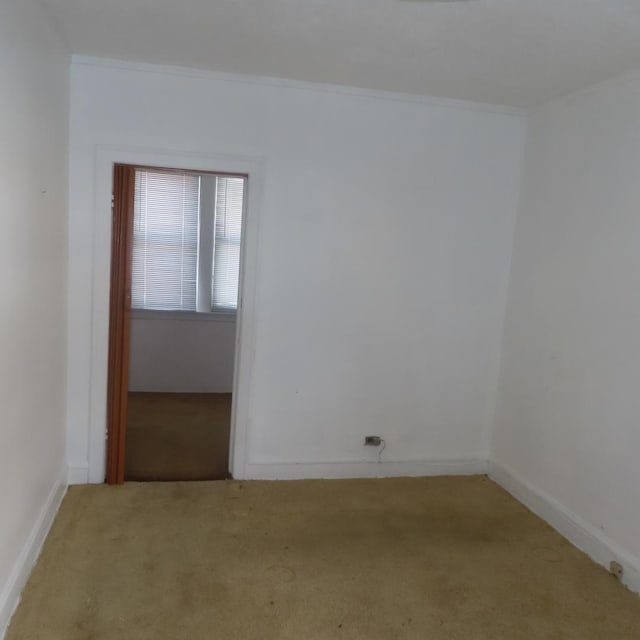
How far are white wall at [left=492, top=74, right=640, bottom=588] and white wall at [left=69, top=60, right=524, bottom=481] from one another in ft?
0.73

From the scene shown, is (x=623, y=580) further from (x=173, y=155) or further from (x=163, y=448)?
(x=173, y=155)

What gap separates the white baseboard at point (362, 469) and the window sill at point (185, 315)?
7.59 feet

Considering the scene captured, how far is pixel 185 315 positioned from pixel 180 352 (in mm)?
390

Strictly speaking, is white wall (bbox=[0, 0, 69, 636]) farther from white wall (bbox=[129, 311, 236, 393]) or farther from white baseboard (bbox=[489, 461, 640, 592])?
white baseboard (bbox=[489, 461, 640, 592])

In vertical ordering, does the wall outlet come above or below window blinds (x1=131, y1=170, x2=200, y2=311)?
below

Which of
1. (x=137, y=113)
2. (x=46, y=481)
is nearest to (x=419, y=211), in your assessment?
(x=137, y=113)

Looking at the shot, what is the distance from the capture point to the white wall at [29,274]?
80.3 inches

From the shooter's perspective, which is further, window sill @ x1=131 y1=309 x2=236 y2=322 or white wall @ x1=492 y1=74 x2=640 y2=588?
window sill @ x1=131 y1=309 x2=236 y2=322

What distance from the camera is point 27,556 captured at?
2439 mm

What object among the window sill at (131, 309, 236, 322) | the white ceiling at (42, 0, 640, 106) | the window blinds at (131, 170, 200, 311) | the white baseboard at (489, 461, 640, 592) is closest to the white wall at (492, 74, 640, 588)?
the white baseboard at (489, 461, 640, 592)

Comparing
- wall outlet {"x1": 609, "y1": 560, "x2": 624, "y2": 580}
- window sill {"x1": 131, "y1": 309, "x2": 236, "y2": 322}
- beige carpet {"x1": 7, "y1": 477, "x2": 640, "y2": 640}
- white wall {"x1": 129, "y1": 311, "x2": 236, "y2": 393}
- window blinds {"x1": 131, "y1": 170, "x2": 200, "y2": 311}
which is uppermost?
window blinds {"x1": 131, "y1": 170, "x2": 200, "y2": 311}

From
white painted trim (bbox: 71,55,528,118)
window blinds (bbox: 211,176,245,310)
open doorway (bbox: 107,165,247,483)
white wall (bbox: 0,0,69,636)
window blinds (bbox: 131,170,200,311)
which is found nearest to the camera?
white wall (bbox: 0,0,69,636)

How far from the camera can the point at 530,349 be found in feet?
11.6

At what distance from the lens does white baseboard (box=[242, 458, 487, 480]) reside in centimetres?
362
